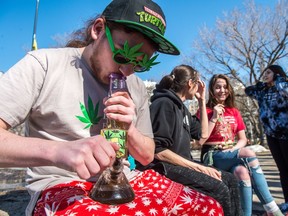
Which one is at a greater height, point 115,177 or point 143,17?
point 143,17

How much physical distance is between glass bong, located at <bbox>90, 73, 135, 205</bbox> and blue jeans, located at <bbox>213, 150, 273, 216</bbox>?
2.24 meters

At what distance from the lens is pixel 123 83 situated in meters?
1.16

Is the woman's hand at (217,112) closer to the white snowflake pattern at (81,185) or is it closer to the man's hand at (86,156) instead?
the white snowflake pattern at (81,185)

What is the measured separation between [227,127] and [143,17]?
2.53m

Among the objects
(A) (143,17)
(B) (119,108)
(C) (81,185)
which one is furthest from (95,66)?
(C) (81,185)

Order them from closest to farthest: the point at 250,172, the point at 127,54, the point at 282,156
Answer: the point at 127,54, the point at 250,172, the point at 282,156

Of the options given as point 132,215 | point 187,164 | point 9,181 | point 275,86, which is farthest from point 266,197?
point 9,181

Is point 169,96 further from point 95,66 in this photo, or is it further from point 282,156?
point 282,156

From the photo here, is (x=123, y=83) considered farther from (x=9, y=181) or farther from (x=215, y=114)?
(x=9, y=181)

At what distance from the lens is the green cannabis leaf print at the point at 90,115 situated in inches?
52.1

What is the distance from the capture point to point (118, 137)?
3.33ft

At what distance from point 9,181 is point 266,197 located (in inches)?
157

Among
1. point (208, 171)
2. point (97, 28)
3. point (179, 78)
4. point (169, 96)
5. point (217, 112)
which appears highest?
point (97, 28)

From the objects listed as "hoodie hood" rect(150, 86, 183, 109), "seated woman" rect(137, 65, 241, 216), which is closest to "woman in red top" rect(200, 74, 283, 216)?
"seated woman" rect(137, 65, 241, 216)
